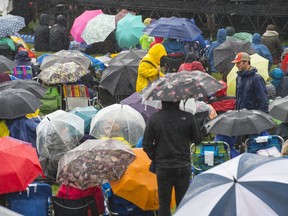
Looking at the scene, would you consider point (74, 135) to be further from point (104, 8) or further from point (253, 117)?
point (104, 8)

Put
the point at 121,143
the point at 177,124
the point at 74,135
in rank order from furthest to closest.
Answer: the point at 74,135
the point at 121,143
the point at 177,124

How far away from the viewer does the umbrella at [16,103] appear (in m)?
11.7

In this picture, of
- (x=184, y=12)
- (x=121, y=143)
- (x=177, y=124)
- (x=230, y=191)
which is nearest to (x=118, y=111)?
(x=121, y=143)

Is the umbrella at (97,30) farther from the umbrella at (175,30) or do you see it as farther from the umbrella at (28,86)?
the umbrella at (28,86)

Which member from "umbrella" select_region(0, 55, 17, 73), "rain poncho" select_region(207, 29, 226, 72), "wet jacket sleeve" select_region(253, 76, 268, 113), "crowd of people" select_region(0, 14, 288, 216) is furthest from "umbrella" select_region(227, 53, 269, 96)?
"umbrella" select_region(0, 55, 17, 73)

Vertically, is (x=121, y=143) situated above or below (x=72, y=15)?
above

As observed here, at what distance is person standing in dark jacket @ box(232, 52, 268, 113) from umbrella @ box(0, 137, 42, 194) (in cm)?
347

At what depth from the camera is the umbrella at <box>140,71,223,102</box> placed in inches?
354

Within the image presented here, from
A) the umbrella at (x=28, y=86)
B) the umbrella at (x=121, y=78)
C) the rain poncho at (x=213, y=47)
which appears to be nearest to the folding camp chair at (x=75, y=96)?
the umbrella at (x=121, y=78)

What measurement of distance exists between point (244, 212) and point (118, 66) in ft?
29.7

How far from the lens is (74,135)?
11.8 metres

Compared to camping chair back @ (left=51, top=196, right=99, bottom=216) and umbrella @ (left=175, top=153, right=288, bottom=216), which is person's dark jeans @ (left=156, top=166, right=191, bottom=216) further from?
umbrella @ (left=175, top=153, right=288, bottom=216)

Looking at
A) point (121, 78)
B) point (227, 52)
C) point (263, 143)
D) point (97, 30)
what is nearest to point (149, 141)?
point (263, 143)

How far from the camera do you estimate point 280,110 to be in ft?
36.6
